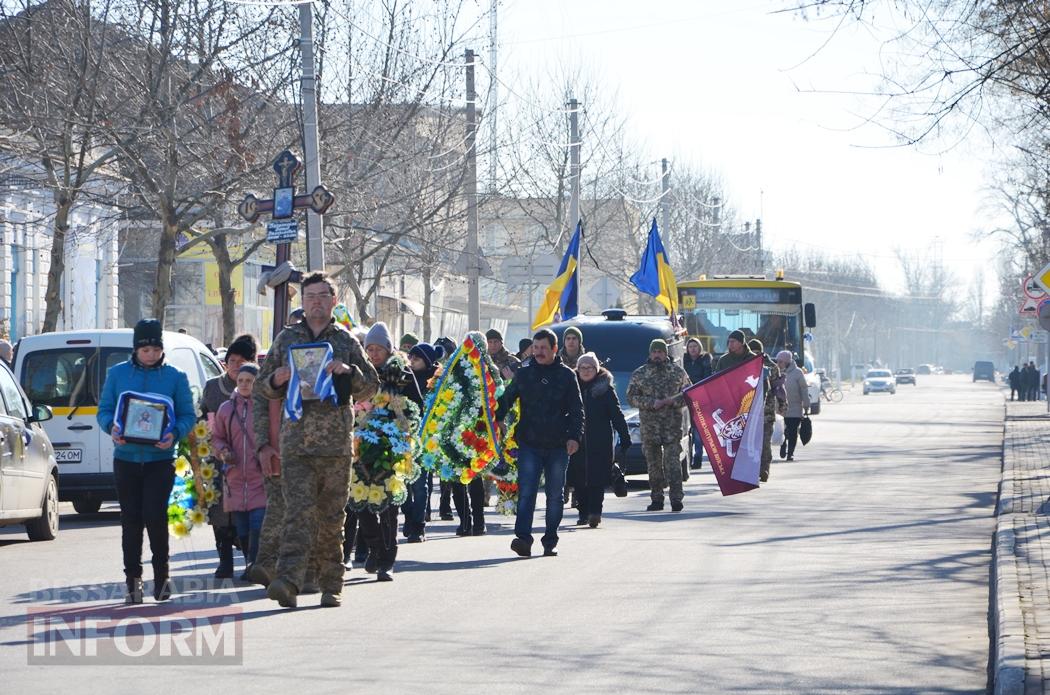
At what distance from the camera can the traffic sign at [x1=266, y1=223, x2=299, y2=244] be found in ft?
71.6

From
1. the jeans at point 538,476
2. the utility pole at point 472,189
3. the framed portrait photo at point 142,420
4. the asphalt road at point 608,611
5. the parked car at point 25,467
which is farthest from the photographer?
the utility pole at point 472,189

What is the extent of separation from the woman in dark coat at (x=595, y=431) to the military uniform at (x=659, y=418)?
178 cm

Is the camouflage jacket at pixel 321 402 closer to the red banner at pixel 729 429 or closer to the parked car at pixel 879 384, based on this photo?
the red banner at pixel 729 429

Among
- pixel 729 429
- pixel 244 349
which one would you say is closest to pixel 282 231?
pixel 729 429

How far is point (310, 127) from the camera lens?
24078 millimetres

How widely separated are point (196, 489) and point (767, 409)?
43.0 ft

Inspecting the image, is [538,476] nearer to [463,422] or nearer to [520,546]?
[520,546]

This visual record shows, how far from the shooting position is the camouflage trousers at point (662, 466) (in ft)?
61.1

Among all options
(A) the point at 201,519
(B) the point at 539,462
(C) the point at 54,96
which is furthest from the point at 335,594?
(C) the point at 54,96

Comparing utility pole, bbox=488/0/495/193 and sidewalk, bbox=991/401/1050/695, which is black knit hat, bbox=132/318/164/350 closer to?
sidewalk, bbox=991/401/1050/695

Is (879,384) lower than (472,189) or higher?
lower

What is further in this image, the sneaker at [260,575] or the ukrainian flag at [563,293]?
the ukrainian flag at [563,293]

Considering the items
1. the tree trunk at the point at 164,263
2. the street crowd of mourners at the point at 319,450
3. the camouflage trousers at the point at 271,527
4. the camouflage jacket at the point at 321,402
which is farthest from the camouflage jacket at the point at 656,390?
the tree trunk at the point at 164,263

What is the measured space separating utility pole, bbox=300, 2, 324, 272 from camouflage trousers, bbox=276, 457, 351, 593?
13503 mm
